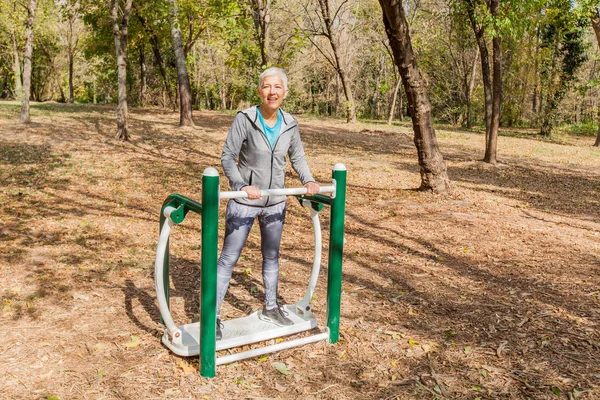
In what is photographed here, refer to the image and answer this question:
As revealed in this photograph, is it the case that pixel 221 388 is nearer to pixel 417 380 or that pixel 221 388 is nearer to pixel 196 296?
pixel 417 380

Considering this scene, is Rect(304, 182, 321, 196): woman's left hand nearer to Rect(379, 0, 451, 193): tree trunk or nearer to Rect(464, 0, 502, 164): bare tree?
Rect(379, 0, 451, 193): tree trunk

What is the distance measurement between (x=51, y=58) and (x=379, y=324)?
43.5 m

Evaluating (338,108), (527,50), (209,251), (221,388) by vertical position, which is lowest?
(221,388)

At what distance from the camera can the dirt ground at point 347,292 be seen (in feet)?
11.2

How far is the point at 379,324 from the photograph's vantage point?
4324 millimetres

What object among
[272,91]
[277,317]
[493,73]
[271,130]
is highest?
[493,73]

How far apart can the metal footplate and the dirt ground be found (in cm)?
12

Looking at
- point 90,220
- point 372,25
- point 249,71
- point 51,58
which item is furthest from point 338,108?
point 90,220

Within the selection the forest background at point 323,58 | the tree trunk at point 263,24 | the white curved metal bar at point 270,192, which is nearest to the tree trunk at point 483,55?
Result: the forest background at point 323,58

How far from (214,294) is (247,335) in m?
0.63

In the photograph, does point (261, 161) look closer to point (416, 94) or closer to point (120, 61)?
point (416, 94)

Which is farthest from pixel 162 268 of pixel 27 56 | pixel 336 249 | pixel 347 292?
pixel 27 56

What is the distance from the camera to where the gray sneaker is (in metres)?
3.95

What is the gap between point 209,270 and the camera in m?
3.18
